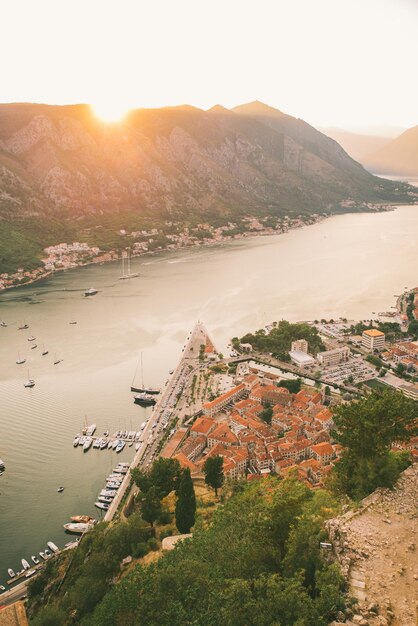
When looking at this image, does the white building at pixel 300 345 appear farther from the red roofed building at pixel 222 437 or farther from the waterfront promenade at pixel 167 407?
the red roofed building at pixel 222 437

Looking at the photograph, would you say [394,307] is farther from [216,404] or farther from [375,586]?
[375,586]

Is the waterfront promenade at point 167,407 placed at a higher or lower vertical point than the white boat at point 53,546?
higher

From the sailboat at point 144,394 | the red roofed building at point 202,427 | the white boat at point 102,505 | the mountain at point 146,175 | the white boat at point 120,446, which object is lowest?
the white boat at point 102,505

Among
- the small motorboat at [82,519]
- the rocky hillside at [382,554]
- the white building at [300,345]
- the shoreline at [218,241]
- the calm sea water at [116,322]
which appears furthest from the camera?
the shoreline at [218,241]

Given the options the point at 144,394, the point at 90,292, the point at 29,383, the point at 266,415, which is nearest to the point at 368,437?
the point at 266,415

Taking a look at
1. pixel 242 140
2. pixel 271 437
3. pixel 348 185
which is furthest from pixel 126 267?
pixel 348 185

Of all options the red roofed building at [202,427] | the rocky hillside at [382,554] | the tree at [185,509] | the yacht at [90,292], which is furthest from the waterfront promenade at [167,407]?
the yacht at [90,292]

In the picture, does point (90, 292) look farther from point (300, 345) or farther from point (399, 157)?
point (399, 157)
